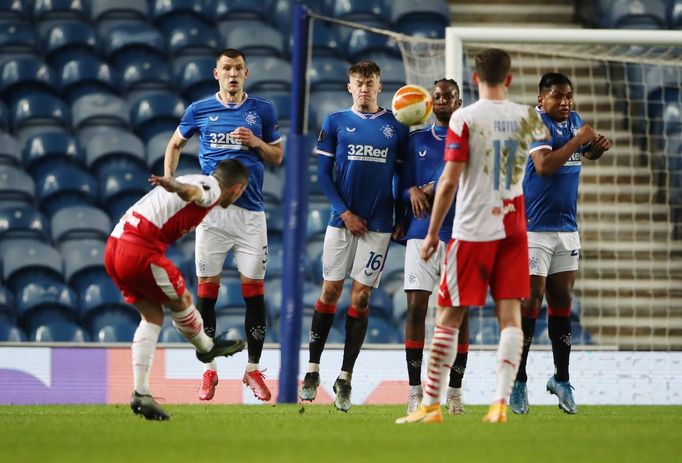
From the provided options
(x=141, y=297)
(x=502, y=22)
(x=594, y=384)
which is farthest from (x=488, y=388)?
(x=502, y=22)

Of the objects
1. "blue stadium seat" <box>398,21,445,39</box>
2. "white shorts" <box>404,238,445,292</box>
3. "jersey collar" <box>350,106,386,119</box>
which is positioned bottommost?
"white shorts" <box>404,238,445,292</box>

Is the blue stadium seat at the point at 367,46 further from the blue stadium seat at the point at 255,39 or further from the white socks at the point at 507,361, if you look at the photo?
the white socks at the point at 507,361

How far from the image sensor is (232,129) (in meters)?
8.24

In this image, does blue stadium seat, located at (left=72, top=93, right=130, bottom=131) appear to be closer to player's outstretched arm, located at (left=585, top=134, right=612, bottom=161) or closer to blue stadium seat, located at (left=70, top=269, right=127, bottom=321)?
blue stadium seat, located at (left=70, top=269, right=127, bottom=321)

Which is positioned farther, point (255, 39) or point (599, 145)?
point (255, 39)

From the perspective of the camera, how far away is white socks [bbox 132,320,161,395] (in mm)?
6453

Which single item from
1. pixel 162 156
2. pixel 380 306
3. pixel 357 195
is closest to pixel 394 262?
pixel 380 306

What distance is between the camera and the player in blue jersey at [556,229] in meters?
7.63

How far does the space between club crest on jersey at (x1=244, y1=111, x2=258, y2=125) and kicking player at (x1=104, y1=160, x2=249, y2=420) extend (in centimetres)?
168

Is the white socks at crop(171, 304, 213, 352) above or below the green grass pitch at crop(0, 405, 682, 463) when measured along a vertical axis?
above

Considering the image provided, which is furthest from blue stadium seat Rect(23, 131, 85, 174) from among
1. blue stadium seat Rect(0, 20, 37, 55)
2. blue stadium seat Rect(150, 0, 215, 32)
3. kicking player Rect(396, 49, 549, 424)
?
kicking player Rect(396, 49, 549, 424)

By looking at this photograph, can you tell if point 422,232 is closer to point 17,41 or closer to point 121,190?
point 121,190

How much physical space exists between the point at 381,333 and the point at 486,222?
207 inches

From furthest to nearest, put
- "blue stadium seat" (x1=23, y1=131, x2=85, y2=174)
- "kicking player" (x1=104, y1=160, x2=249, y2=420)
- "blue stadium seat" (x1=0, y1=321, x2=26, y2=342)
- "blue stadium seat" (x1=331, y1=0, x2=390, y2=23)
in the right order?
"blue stadium seat" (x1=331, y1=0, x2=390, y2=23) < "blue stadium seat" (x1=23, y1=131, x2=85, y2=174) < "blue stadium seat" (x1=0, y1=321, x2=26, y2=342) < "kicking player" (x1=104, y1=160, x2=249, y2=420)
